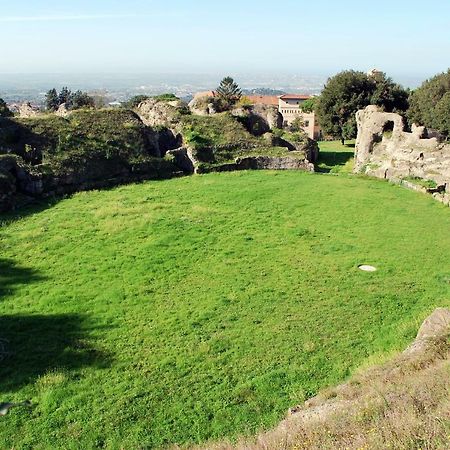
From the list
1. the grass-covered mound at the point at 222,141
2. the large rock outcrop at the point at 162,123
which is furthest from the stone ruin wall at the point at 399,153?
the large rock outcrop at the point at 162,123

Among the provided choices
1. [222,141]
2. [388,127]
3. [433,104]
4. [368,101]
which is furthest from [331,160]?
[433,104]

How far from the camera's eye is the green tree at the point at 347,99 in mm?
46250

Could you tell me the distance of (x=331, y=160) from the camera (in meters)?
38.3

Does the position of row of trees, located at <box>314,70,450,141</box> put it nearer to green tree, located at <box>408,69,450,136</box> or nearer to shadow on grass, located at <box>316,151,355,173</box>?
green tree, located at <box>408,69,450,136</box>

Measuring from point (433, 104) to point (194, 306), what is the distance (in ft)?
136

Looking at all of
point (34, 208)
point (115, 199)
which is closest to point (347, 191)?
point (115, 199)

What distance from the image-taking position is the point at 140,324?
1343 centimetres

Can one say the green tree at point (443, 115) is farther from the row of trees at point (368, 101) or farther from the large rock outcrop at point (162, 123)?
the large rock outcrop at point (162, 123)

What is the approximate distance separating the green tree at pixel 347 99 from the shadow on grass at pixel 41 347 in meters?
37.6

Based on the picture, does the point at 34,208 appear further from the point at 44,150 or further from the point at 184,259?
the point at 184,259

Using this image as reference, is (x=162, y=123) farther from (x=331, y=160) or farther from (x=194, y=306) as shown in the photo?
(x=194, y=306)

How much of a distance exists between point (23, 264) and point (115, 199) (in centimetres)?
787

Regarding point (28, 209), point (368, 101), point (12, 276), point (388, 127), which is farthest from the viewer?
point (368, 101)

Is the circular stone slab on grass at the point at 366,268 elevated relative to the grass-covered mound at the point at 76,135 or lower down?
lower down
